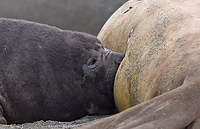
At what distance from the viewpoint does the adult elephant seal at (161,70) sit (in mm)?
1173

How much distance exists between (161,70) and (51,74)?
84cm

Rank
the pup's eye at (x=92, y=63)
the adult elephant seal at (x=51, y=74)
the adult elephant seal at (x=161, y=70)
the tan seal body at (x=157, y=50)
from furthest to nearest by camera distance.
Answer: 1. the pup's eye at (x=92, y=63)
2. the adult elephant seal at (x=51, y=74)
3. the tan seal body at (x=157, y=50)
4. the adult elephant seal at (x=161, y=70)

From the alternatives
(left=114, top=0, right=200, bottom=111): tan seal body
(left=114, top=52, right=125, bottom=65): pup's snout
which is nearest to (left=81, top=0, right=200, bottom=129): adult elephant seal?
(left=114, top=0, right=200, bottom=111): tan seal body

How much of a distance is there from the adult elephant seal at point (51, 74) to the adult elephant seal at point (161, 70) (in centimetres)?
19

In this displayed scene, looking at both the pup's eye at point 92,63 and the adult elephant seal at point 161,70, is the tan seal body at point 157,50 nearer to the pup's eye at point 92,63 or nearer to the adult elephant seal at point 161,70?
the adult elephant seal at point 161,70

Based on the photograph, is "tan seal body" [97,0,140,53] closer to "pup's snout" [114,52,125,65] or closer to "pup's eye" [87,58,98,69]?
"pup's snout" [114,52,125,65]

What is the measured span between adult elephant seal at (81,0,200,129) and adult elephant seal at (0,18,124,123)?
0.62ft

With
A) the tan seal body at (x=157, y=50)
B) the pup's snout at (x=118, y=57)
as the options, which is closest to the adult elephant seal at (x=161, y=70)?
the tan seal body at (x=157, y=50)

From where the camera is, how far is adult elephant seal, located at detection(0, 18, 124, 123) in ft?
6.58

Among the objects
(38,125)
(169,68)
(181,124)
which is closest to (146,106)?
(181,124)

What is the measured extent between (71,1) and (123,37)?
2533mm

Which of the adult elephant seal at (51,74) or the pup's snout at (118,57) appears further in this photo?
the pup's snout at (118,57)

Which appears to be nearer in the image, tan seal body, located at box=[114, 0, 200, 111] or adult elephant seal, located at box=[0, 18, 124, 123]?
tan seal body, located at box=[114, 0, 200, 111]

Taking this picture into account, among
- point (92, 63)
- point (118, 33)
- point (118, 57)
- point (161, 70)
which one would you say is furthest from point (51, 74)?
point (161, 70)
